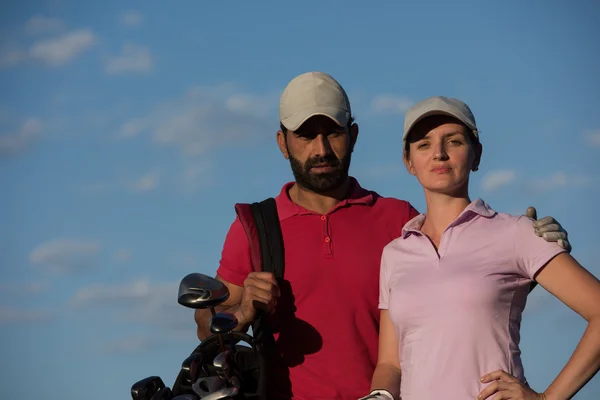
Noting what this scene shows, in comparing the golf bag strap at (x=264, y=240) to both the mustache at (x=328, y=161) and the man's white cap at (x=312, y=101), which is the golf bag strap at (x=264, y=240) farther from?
the man's white cap at (x=312, y=101)

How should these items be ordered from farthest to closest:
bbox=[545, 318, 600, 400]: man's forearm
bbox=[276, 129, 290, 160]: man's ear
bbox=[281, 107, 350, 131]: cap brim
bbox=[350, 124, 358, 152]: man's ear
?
bbox=[276, 129, 290, 160]: man's ear → bbox=[350, 124, 358, 152]: man's ear → bbox=[281, 107, 350, 131]: cap brim → bbox=[545, 318, 600, 400]: man's forearm

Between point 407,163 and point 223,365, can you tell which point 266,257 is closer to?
point 223,365

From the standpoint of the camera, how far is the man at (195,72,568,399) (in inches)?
266

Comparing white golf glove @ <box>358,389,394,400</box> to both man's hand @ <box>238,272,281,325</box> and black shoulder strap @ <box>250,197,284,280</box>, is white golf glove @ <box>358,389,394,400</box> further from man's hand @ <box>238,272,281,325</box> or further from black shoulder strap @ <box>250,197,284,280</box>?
black shoulder strap @ <box>250,197,284,280</box>

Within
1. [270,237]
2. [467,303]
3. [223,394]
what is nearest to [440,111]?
[467,303]

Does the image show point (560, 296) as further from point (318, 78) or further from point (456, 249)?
point (318, 78)

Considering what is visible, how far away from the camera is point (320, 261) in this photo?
7023mm

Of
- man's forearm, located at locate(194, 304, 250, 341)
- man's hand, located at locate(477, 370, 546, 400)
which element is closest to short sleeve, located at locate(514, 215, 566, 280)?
man's hand, located at locate(477, 370, 546, 400)

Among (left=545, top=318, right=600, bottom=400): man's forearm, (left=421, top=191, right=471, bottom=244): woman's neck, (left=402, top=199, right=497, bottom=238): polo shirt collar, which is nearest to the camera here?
(left=545, top=318, right=600, bottom=400): man's forearm

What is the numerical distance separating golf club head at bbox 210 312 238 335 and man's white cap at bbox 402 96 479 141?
1537 millimetres

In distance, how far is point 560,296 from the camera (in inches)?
213

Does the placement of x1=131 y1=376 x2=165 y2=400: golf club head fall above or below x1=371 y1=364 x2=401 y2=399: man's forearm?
above

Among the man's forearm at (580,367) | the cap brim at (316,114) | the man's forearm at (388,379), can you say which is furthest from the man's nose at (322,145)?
the man's forearm at (580,367)

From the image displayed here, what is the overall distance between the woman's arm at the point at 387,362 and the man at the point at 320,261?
22.9 inches
